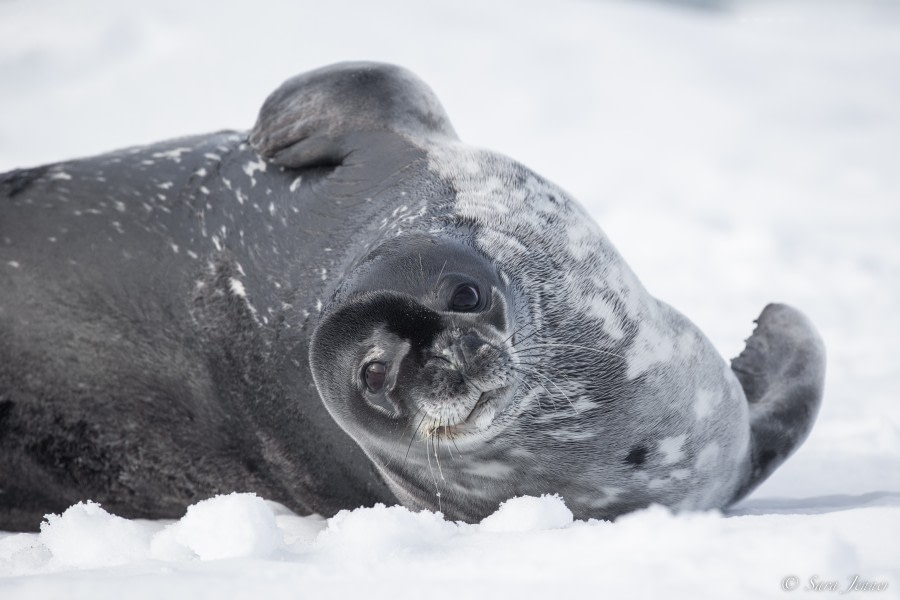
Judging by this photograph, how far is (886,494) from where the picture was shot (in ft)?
9.77

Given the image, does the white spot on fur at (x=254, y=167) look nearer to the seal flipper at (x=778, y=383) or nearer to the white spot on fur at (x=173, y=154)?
the white spot on fur at (x=173, y=154)

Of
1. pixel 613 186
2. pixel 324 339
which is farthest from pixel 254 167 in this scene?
pixel 613 186

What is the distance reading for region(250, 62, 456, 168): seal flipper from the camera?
11.3 ft

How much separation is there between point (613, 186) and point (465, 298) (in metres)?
3.75

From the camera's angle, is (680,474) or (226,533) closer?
(226,533)

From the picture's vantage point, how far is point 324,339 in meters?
2.50

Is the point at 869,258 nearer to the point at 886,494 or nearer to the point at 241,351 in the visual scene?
the point at 886,494

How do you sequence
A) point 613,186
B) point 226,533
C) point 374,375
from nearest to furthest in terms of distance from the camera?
point 226,533 < point 374,375 < point 613,186

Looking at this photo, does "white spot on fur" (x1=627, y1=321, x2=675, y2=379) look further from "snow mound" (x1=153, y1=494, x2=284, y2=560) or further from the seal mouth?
"snow mound" (x1=153, y1=494, x2=284, y2=560)

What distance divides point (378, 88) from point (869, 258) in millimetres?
2687

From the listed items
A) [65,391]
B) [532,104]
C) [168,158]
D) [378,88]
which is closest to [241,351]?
[65,391]

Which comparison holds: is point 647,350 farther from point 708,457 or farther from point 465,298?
point 465,298

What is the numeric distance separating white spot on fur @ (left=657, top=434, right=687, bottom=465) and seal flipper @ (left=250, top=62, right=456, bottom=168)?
1.22 m

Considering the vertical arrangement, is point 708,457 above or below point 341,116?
below
